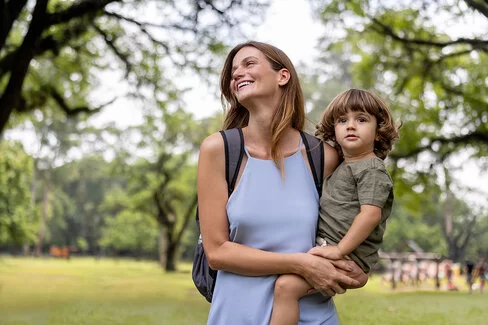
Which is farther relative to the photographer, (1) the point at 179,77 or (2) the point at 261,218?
(1) the point at 179,77

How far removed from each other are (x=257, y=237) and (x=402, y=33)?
455 inches

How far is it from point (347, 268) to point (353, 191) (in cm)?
24

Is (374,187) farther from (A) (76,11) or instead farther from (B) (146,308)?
(B) (146,308)

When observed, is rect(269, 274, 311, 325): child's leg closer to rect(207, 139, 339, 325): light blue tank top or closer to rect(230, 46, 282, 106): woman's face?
rect(207, 139, 339, 325): light blue tank top

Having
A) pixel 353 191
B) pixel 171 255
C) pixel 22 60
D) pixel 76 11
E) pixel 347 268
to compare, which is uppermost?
pixel 76 11

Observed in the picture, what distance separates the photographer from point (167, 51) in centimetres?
1093

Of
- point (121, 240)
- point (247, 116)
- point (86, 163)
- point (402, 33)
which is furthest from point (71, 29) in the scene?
point (86, 163)

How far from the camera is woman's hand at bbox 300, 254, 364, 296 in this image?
1.75 meters

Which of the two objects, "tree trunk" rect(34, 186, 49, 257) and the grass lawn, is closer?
the grass lawn


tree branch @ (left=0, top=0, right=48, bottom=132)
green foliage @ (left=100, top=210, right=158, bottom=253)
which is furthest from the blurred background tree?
green foliage @ (left=100, top=210, right=158, bottom=253)

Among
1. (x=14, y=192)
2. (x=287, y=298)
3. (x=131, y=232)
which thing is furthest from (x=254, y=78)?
(x=131, y=232)

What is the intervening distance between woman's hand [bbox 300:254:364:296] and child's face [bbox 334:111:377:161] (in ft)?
1.24

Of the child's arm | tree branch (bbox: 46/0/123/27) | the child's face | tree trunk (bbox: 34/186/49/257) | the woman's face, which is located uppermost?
tree branch (bbox: 46/0/123/27)

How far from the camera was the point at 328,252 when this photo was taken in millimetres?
1790
